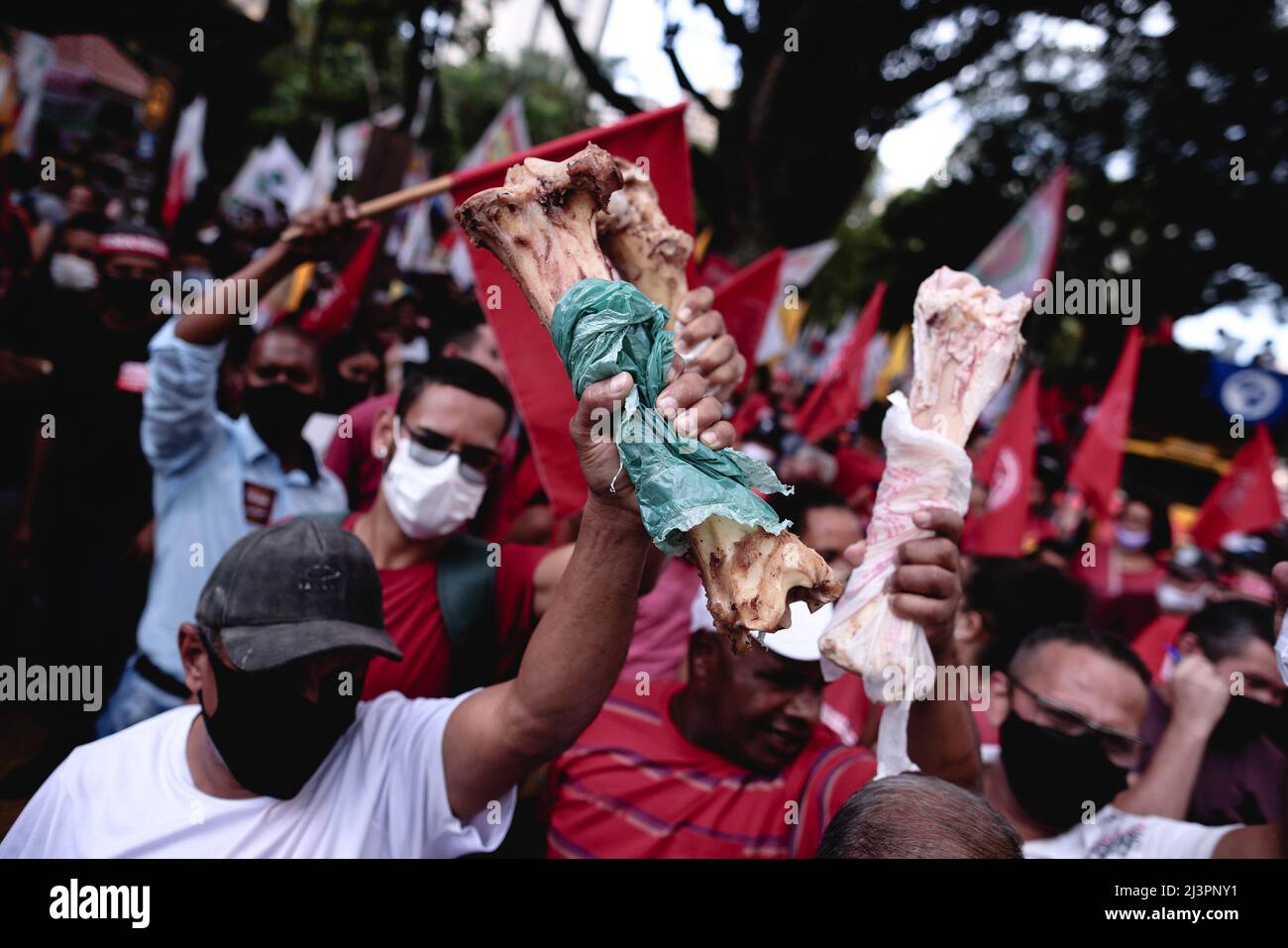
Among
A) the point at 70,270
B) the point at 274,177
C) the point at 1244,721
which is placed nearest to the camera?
the point at 1244,721

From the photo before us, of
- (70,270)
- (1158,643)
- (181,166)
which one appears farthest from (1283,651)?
(181,166)

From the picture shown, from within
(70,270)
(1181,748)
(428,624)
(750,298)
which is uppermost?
(70,270)

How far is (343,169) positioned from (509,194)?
3.69 metres

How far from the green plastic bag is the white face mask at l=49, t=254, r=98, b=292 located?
5055 millimetres

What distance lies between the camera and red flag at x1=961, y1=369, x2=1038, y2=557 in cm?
478

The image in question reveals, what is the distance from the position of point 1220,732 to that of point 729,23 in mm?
6498

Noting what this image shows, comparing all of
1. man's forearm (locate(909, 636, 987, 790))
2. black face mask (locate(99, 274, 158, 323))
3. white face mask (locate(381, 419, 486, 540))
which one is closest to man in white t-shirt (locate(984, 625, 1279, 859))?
man's forearm (locate(909, 636, 987, 790))

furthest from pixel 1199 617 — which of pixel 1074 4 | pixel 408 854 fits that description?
pixel 1074 4

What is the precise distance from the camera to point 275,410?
3035 mm

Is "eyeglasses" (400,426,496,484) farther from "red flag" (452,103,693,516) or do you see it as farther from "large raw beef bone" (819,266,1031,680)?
"large raw beef bone" (819,266,1031,680)

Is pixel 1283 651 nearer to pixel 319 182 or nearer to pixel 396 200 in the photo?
pixel 396 200

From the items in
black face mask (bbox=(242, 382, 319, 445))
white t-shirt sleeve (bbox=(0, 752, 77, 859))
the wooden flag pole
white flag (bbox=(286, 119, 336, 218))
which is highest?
white flag (bbox=(286, 119, 336, 218))

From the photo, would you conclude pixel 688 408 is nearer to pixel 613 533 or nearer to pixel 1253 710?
pixel 613 533

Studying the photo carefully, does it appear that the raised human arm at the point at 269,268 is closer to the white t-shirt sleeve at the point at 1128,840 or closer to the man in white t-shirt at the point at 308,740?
the man in white t-shirt at the point at 308,740
